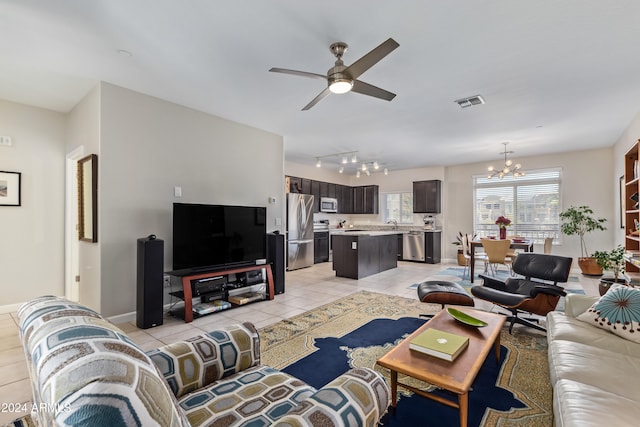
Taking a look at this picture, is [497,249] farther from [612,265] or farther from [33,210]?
[33,210]

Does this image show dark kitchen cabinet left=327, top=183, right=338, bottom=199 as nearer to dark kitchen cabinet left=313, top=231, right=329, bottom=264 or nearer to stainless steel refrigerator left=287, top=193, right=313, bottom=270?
dark kitchen cabinet left=313, top=231, right=329, bottom=264

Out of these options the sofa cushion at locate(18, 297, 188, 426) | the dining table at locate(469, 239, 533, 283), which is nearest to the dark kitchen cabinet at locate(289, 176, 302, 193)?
the dining table at locate(469, 239, 533, 283)

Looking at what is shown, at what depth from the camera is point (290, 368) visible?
248 centimetres

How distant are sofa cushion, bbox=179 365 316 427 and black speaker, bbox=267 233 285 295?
3.26 meters

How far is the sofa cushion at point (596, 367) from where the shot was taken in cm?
153

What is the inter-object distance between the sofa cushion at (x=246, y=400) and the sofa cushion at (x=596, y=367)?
1363 millimetres

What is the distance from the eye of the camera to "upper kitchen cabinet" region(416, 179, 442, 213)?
8305mm

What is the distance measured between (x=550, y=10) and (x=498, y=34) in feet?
1.13

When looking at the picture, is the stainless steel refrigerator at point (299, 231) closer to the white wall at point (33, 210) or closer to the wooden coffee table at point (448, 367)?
the white wall at point (33, 210)

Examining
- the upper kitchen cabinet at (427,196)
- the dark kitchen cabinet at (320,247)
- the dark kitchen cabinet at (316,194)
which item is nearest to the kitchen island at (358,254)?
the dark kitchen cabinet at (320,247)

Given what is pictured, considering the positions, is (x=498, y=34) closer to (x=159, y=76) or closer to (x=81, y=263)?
(x=159, y=76)

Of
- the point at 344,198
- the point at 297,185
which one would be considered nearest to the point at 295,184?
the point at 297,185

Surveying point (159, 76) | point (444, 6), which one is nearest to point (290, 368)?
point (444, 6)

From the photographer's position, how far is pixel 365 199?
31.7 ft
